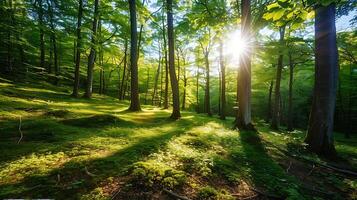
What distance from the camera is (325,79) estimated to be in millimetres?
7652

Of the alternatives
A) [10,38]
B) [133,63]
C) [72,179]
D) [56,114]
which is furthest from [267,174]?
[10,38]

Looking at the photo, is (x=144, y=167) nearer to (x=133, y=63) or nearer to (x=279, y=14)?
(x=279, y=14)

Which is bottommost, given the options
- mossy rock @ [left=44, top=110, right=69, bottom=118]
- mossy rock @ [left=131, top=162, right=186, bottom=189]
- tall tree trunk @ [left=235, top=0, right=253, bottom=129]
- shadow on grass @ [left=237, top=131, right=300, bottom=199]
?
Answer: shadow on grass @ [left=237, top=131, right=300, bottom=199]

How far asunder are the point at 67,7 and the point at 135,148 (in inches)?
600

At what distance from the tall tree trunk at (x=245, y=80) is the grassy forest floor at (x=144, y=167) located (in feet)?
7.81

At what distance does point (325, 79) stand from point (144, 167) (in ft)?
22.3

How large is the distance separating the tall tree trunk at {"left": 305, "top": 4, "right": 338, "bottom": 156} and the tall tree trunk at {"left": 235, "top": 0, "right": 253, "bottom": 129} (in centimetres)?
267

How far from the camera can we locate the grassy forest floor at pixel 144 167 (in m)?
3.58

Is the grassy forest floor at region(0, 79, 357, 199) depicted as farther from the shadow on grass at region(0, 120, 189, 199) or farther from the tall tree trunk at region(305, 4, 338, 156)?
the tall tree trunk at region(305, 4, 338, 156)

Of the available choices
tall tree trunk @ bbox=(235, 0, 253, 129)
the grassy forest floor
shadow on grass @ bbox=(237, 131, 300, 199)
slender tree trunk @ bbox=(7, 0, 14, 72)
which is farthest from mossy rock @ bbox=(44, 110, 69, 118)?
slender tree trunk @ bbox=(7, 0, 14, 72)

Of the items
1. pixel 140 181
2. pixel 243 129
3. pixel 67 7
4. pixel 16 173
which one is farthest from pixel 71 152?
pixel 67 7

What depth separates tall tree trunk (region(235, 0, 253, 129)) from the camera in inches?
384

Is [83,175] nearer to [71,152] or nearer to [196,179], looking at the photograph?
[71,152]

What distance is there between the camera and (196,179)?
4.30 meters
